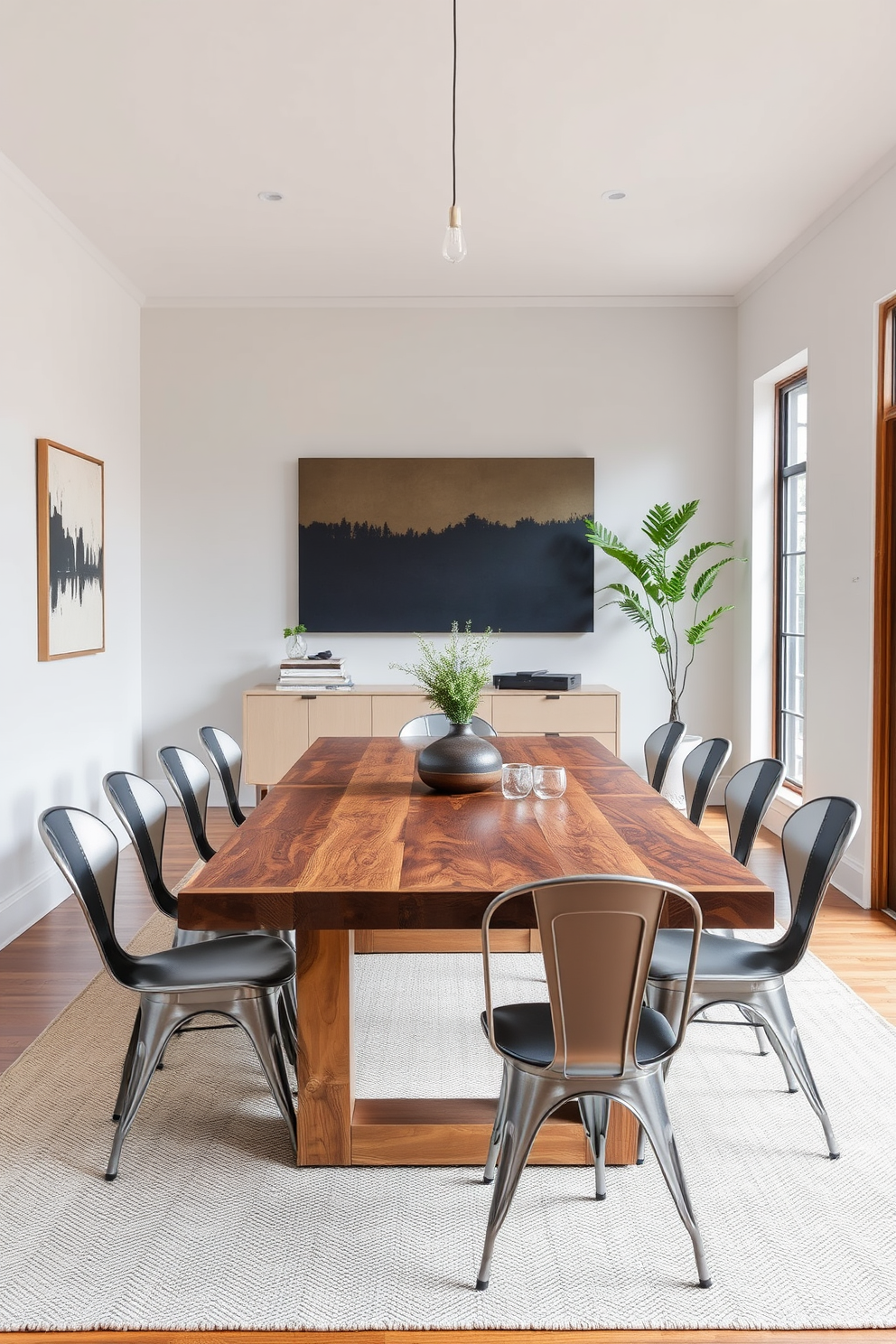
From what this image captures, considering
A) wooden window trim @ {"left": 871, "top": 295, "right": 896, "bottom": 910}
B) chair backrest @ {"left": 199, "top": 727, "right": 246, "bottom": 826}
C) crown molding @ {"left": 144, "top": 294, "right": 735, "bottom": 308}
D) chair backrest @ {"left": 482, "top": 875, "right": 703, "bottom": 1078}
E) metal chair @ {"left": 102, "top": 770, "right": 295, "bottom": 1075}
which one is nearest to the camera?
chair backrest @ {"left": 482, "top": 875, "right": 703, "bottom": 1078}

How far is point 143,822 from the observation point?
2.89m

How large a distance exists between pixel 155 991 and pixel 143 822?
0.68m

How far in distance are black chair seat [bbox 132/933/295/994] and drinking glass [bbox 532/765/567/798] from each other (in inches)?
33.1

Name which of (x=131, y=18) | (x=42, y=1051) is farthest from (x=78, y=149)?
(x=42, y=1051)

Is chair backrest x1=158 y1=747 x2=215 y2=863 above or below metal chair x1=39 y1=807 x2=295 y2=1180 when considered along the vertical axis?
above

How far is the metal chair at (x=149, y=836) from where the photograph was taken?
9.06 ft

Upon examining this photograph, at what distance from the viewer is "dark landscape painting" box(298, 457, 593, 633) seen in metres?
6.13

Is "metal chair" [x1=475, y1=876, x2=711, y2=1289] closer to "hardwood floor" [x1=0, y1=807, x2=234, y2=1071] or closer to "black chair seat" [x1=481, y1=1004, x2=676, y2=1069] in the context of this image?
"black chair seat" [x1=481, y1=1004, x2=676, y2=1069]

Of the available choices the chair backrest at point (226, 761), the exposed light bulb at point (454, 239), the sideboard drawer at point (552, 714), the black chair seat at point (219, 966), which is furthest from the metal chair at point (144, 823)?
the sideboard drawer at point (552, 714)

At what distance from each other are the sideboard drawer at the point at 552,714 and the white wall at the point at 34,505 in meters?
2.17

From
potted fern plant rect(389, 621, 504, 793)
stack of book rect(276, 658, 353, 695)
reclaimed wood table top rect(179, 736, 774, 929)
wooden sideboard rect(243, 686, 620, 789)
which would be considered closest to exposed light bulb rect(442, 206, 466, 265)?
potted fern plant rect(389, 621, 504, 793)

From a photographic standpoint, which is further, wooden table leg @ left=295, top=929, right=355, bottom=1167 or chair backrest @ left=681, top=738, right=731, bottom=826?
→ chair backrest @ left=681, top=738, right=731, bottom=826

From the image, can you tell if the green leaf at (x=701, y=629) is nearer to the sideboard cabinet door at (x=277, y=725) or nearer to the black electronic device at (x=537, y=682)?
the black electronic device at (x=537, y=682)

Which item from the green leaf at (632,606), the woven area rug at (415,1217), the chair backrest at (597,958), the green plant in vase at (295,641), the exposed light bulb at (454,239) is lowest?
the woven area rug at (415,1217)
